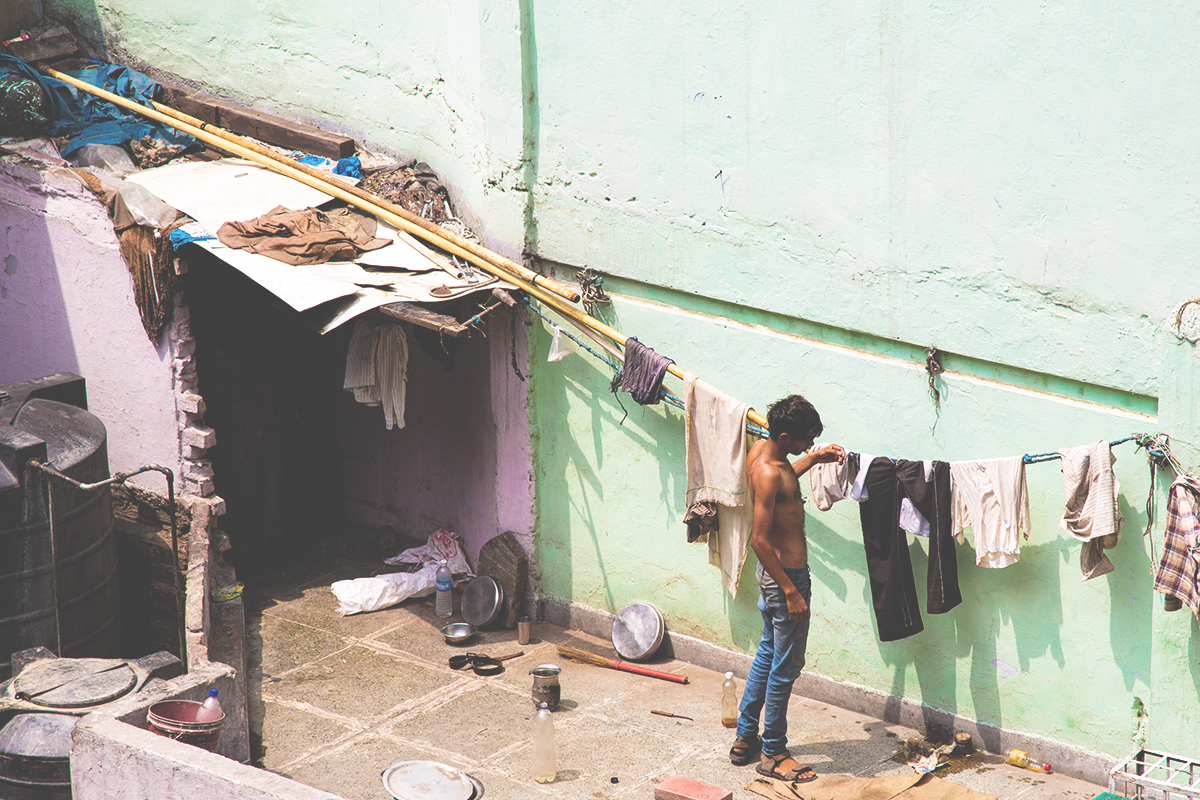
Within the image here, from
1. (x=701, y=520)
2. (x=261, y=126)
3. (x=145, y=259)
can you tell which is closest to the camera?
(x=701, y=520)

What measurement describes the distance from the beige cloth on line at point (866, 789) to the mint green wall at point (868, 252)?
0.63 metres

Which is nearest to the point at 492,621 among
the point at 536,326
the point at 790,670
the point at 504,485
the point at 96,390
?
the point at 504,485

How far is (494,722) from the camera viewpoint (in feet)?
26.1

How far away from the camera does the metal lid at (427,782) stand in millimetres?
7004

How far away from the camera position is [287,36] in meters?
10.4

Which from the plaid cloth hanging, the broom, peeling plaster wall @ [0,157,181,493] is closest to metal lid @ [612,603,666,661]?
the broom

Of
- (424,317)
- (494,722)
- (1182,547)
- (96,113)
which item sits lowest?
(494,722)

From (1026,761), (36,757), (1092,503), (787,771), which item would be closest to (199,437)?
(36,757)

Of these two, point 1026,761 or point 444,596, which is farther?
point 444,596

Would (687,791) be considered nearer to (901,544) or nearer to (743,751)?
(743,751)

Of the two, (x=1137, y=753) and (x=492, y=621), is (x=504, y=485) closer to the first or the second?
(x=492, y=621)

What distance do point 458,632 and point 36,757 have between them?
3.22m

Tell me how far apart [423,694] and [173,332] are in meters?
3.26

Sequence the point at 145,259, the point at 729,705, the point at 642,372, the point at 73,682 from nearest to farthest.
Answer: the point at 73,682 → the point at 729,705 → the point at 642,372 → the point at 145,259
